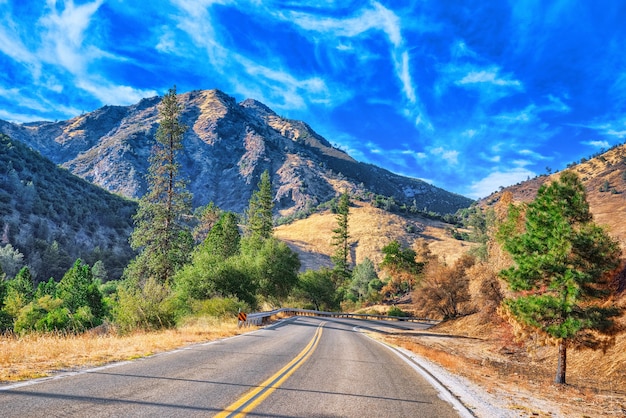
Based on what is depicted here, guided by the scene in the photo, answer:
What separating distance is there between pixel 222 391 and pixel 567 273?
40.6 ft

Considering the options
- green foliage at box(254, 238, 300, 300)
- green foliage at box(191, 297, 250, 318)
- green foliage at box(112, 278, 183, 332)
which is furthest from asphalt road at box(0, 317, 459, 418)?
green foliage at box(254, 238, 300, 300)

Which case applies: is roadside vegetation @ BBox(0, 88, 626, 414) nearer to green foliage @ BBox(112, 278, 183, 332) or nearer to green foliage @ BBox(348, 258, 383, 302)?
green foliage @ BBox(112, 278, 183, 332)

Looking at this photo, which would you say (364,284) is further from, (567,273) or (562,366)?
(567,273)

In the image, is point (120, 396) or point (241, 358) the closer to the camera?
point (120, 396)

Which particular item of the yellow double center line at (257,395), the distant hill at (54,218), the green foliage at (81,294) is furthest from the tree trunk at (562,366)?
the distant hill at (54,218)

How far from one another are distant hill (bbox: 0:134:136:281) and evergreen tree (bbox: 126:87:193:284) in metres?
63.9

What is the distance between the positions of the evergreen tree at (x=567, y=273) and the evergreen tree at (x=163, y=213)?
2545cm

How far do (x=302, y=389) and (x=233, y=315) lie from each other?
70.4 feet

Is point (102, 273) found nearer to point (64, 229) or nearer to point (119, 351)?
point (64, 229)

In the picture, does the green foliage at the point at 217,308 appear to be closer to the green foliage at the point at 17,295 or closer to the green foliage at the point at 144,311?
A: the green foliage at the point at 144,311

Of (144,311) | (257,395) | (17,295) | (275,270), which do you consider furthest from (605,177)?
(17,295)

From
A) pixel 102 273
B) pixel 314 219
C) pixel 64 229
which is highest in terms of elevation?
pixel 314 219

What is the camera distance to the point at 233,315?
27.9 metres

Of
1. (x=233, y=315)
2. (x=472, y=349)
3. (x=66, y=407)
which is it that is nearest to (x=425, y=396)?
(x=66, y=407)
